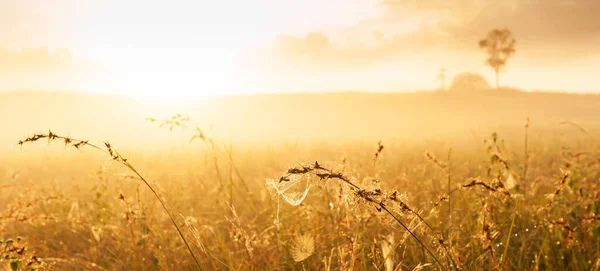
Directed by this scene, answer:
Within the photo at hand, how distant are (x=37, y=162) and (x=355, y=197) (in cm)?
1134

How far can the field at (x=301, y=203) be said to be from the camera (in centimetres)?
152

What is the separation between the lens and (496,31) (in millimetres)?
46281

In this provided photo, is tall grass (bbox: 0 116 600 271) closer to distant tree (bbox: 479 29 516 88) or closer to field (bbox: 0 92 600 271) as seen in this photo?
field (bbox: 0 92 600 271)

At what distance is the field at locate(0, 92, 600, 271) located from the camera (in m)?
1.52

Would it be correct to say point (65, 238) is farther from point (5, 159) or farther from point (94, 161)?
point (5, 159)

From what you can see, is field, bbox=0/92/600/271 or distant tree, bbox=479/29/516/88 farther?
distant tree, bbox=479/29/516/88

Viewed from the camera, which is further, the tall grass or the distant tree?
Result: the distant tree

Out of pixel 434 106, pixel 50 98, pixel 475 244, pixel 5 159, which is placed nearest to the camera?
pixel 475 244

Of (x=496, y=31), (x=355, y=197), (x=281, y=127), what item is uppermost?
(x=496, y=31)

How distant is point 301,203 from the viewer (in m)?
2.63

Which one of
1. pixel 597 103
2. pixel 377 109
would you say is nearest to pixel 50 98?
pixel 377 109

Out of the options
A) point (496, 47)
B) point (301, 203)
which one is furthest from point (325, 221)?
point (496, 47)

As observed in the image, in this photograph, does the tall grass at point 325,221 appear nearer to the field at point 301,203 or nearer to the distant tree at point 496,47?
the field at point 301,203

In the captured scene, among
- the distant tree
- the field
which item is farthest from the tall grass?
the distant tree
